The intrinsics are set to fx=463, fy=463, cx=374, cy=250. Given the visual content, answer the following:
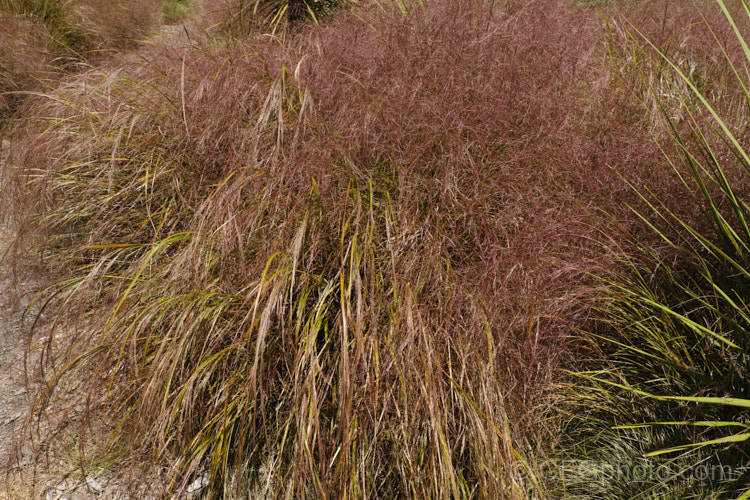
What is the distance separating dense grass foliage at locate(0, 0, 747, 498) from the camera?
4.77 feet

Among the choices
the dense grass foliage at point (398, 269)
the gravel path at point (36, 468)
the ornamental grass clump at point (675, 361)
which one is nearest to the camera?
the ornamental grass clump at point (675, 361)

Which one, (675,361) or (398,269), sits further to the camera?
(398,269)

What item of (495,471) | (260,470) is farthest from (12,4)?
(495,471)

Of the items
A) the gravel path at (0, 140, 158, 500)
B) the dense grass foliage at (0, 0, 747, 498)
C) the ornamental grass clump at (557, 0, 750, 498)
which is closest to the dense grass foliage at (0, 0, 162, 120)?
the dense grass foliage at (0, 0, 747, 498)

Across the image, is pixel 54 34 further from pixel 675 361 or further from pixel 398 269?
Result: pixel 675 361

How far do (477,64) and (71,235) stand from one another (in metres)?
2.14

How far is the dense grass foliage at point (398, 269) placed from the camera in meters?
1.45

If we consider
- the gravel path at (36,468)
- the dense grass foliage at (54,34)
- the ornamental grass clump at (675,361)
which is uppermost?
the dense grass foliage at (54,34)

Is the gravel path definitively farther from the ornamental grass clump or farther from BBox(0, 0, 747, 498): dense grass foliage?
the ornamental grass clump

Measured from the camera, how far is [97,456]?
1648 mm

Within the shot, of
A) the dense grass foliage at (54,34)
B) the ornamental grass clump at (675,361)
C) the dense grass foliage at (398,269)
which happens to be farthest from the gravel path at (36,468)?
the dense grass foliage at (54,34)

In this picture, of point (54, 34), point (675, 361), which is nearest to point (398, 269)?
point (675, 361)

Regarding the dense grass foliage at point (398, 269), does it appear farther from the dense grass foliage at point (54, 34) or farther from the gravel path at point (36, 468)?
the dense grass foliage at point (54, 34)

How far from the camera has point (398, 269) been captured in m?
1.67
